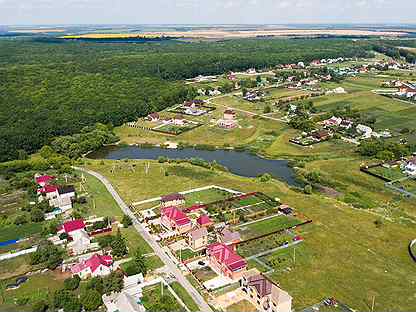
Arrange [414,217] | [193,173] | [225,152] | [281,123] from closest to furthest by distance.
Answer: [414,217] < [193,173] < [225,152] < [281,123]

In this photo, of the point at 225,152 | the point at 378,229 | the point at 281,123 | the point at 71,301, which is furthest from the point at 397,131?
the point at 71,301

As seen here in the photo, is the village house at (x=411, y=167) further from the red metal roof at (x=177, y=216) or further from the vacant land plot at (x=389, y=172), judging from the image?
the red metal roof at (x=177, y=216)

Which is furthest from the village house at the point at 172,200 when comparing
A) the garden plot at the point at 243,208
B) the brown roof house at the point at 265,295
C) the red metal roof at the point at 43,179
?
the brown roof house at the point at 265,295

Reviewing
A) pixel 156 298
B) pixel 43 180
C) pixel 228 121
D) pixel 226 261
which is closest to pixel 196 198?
pixel 226 261

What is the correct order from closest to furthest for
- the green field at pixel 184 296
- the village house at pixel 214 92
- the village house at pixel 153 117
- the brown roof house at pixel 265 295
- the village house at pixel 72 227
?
the brown roof house at pixel 265 295 → the green field at pixel 184 296 → the village house at pixel 72 227 → the village house at pixel 153 117 → the village house at pixel 214 92

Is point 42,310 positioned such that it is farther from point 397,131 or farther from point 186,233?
point 397,131

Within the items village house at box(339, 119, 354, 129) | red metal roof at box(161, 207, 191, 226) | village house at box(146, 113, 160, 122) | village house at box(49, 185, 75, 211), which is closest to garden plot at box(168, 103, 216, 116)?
village house at box(146, 113, 160, 122)

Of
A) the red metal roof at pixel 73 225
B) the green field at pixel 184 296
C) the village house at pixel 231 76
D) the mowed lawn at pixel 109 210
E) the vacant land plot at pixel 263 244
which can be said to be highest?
the village house at pixel 231 76
